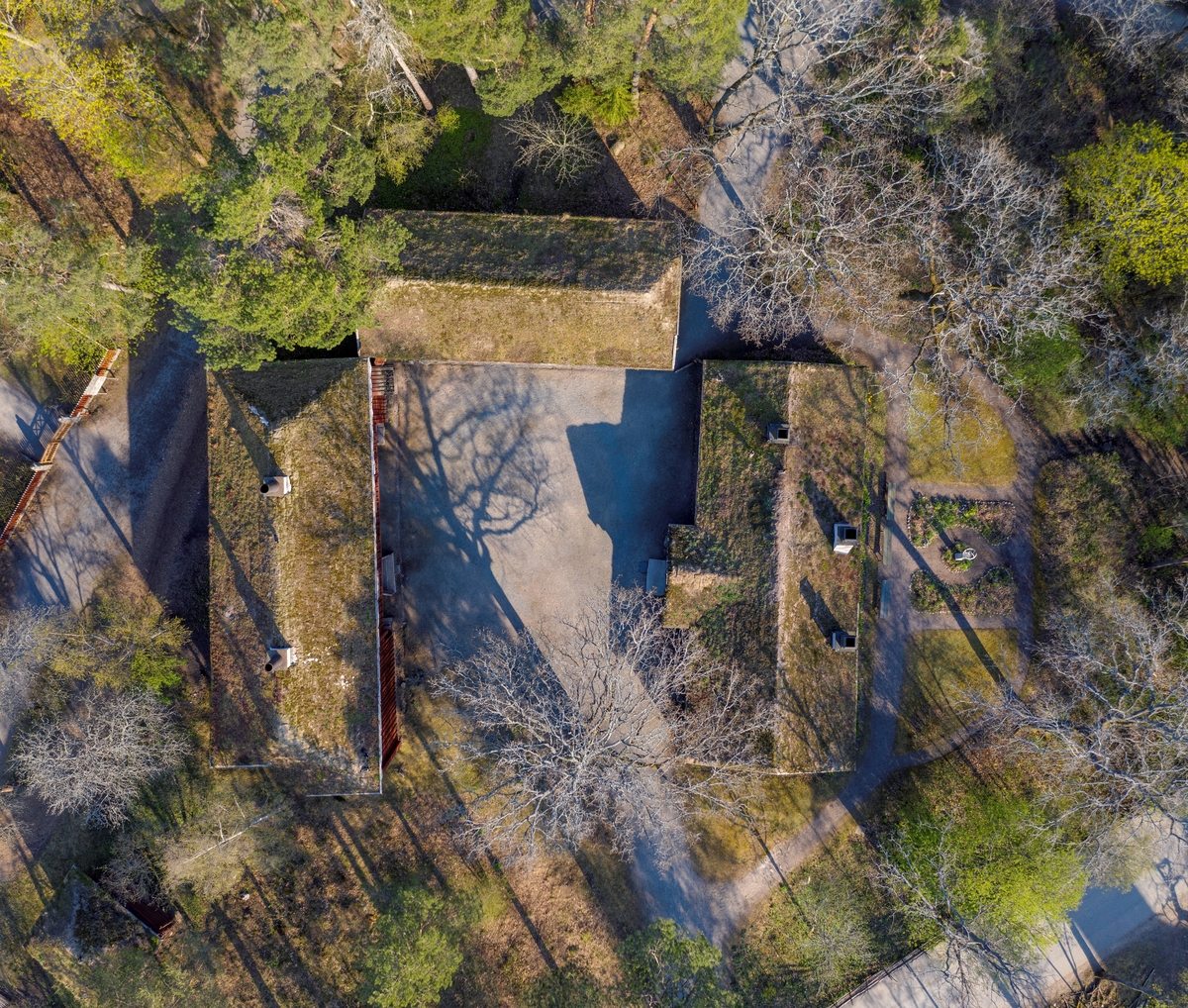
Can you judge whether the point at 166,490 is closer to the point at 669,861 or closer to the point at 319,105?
the point at 319,105

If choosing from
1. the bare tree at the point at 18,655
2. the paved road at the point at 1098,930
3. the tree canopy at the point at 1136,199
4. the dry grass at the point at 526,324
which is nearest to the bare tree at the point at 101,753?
the bare tree at the point at 18,655

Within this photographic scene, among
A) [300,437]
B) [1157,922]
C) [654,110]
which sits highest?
[654,110]

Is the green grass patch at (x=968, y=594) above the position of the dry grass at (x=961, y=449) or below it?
below

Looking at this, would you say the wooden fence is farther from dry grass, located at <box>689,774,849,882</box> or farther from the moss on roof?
dry grass, located at <box>689,774,849,882</box>

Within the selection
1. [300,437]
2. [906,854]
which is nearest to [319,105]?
[300,437]

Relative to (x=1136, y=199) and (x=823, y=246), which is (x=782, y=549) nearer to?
(x=823, y=246)

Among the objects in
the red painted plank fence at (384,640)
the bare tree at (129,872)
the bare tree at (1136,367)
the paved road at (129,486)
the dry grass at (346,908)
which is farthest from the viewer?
the paved road at (129,486)

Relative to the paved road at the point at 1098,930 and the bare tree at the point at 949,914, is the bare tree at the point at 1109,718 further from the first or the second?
the bare tree at the point at 949,914

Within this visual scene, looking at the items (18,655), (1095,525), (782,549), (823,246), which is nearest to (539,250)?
(823,246)
